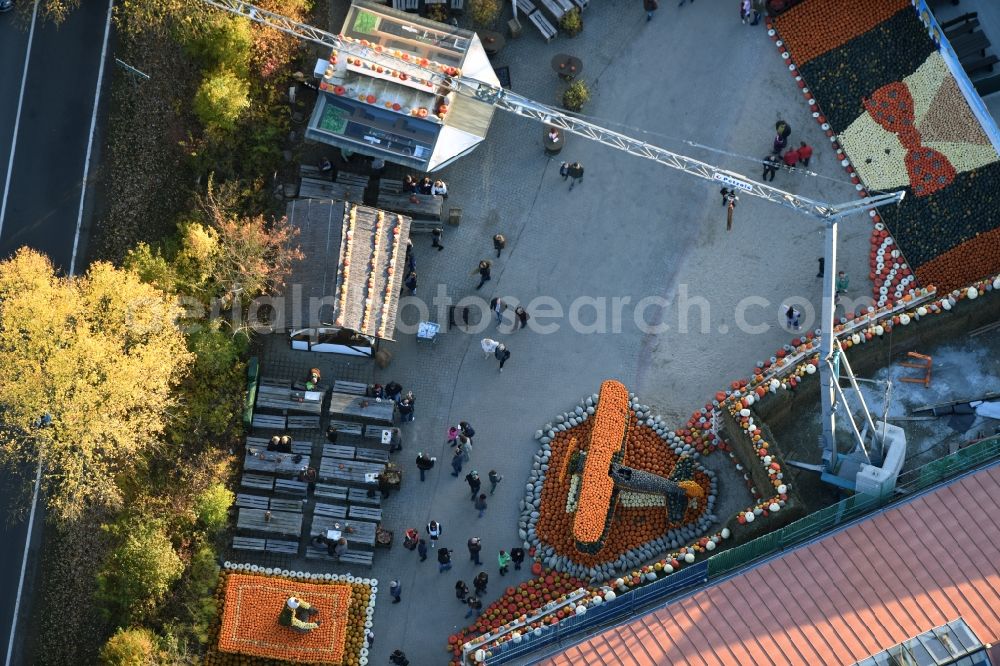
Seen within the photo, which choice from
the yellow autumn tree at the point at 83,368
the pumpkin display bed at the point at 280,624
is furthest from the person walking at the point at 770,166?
the yellow autumn tree at the point at 83,368

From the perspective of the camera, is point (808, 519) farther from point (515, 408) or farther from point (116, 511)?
point (116, 511)

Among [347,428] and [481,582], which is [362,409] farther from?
[481,582]

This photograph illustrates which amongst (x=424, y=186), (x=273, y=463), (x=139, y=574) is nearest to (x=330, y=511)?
(x=273, y=463)

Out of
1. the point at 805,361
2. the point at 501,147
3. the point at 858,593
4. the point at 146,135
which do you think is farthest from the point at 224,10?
the point at 858,593

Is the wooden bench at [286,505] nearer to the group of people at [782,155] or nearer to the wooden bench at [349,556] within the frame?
the wooden bench at [349,556]

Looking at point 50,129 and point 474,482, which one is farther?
point 50,129

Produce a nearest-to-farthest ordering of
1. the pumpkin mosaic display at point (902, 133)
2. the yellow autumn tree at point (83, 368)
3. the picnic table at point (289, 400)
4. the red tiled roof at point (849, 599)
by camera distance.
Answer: the red tiled roof at point (849, 599)
the yellow autumn tree at point (83, 368)
the picnic table at point (289, 400)
the pumpkin mosaic display at point (902, 133)
